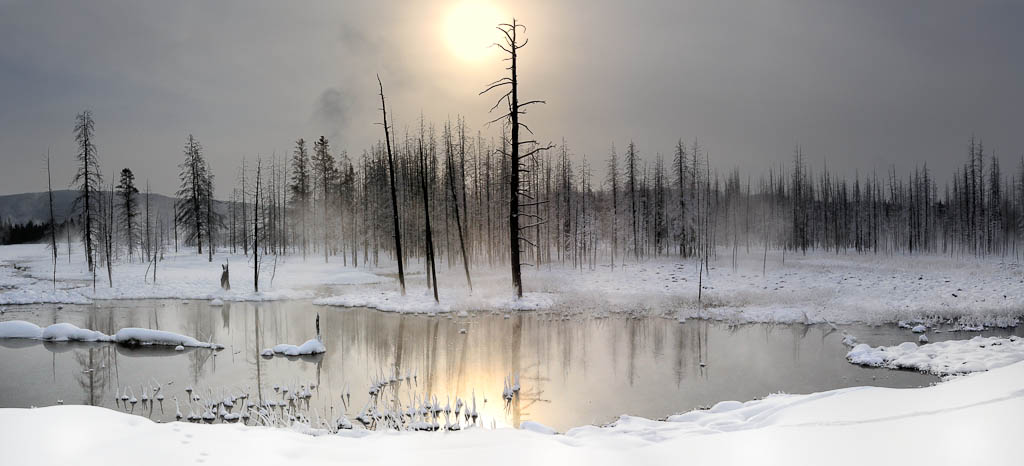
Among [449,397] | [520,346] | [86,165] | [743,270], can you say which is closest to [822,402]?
[449,397]

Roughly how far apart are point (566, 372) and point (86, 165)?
46.8m

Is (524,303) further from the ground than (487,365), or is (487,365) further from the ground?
(524,303)

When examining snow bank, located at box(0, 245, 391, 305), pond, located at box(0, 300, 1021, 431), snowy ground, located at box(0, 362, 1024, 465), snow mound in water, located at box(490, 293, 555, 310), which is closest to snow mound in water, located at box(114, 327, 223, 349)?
pond, located at box(0, 300, 1021, 431)

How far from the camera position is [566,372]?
11.7 meters

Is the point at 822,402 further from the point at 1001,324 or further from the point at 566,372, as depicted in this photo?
the point at 1001,324

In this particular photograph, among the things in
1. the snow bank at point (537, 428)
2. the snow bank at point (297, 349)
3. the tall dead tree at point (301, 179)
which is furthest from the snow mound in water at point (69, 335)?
the tall dead tree at point (301, 179)

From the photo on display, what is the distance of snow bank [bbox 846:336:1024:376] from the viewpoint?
10.8 metres

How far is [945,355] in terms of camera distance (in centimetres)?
1191

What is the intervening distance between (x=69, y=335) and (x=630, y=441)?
60.4 feet

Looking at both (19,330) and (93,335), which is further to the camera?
(19,330)

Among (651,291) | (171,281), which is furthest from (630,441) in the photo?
(171,281)

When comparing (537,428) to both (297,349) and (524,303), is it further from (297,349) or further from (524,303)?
(524,303)

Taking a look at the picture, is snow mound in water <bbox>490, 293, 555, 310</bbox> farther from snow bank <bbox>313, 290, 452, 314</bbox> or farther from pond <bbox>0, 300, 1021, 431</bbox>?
snow bank <bbox>313, 290, 452, 314</bbox>

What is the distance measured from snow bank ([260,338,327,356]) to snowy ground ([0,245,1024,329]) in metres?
6.95
